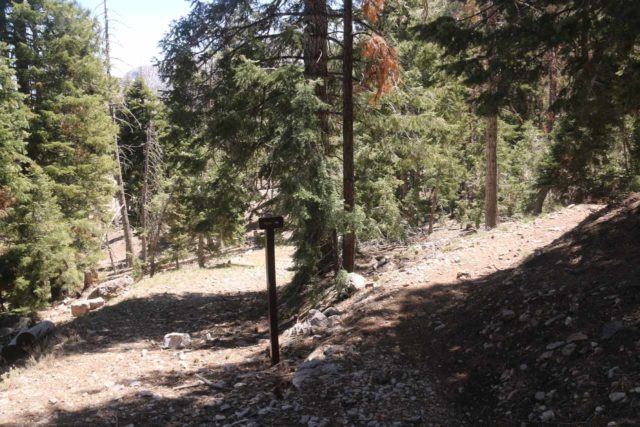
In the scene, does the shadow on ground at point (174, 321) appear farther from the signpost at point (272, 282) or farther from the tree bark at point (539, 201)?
the tree bark at point (539, 201)

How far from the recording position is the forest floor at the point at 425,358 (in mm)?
4633

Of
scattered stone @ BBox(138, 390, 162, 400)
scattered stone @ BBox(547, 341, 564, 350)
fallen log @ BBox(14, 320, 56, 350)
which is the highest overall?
scattered stone @ BBox(547, 341, 564, 350)

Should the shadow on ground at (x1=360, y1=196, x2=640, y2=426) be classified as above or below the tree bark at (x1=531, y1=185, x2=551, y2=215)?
below

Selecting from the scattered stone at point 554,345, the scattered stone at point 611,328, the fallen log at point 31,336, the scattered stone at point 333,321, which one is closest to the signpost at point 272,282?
the scattered stone at point 333,321

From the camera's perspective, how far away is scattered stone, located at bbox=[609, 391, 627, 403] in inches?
153

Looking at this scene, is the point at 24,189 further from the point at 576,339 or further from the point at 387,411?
the point at 576,339

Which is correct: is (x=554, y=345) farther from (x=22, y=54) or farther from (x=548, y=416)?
(x=22, y=54)

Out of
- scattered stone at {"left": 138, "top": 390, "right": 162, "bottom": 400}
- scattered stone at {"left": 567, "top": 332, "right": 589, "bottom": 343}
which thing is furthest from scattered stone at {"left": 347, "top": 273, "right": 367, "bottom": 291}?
scattered stone at {"left": 567, "top": 332, "right": 589, "bottom": 343}

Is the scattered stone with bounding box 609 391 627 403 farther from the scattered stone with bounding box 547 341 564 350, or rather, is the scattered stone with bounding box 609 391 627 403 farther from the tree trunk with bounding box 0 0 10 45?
the tree trunk with bounding box 0 0 10 45

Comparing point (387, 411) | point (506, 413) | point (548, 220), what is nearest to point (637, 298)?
point (506, 413)

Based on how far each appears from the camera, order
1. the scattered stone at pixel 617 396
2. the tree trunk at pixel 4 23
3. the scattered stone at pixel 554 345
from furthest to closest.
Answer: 1. the tree trunk at pixel 4 23
2. the scattered stone at pixel 554 345
3. the scattered stone at pixel 617 396

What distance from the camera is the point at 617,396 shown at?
3.92m

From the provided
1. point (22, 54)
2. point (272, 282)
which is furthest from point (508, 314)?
point (22, 54)

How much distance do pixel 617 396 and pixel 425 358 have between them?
2548mm
